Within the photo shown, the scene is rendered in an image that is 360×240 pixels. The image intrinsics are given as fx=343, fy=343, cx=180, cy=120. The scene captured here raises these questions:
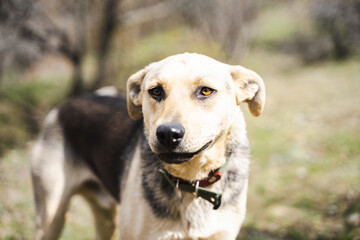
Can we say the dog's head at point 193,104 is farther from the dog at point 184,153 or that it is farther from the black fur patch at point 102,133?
the black fur patch at point 102,133

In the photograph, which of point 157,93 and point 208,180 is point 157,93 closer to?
point 157,93

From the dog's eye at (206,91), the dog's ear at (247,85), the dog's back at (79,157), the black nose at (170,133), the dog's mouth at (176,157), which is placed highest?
the dog's ear at (247,85)

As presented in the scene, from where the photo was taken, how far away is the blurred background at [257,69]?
183 inches

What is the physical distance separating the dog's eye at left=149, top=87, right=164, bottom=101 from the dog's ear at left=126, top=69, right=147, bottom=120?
13.3 inches

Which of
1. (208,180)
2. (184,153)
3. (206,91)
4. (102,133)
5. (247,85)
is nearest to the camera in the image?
(184,153)

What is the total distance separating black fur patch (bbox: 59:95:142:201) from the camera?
3.38 m

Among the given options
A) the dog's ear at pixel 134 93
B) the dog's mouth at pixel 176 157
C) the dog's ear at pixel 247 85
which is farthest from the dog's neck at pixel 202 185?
the dog's ear at pixel 134 93

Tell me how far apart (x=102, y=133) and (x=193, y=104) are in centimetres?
152

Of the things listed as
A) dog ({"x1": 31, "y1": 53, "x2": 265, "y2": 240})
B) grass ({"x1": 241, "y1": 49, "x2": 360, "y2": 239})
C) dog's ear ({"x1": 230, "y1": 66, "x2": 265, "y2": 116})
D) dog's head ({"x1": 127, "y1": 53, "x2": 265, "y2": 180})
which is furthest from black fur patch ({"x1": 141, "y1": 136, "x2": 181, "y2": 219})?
grass ({"x1": 241, "y1": 49, "x2": 360, "y2": 239})

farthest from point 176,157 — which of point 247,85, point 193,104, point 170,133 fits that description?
point 247,85

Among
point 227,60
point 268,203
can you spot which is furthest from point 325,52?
point 268,203

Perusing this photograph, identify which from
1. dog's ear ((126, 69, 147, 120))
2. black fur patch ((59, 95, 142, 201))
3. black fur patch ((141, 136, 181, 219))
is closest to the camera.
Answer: black fur patch ((141, 136, 181, 219))

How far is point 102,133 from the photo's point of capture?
3553 millimetres

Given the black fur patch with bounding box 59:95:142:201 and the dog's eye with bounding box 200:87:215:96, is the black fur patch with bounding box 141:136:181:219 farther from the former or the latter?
the dog's eye with bounding box 200:87:215:96
